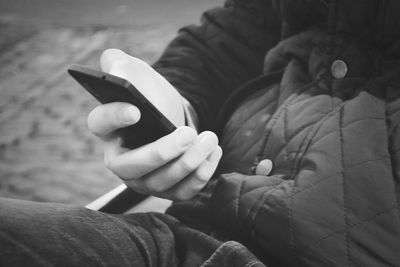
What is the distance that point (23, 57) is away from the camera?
172 cm

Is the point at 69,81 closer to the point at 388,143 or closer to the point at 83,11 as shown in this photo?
the point at 83,11

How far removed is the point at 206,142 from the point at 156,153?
58 mm

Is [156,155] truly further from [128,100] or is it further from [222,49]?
[222,49]

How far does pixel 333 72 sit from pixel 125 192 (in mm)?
384

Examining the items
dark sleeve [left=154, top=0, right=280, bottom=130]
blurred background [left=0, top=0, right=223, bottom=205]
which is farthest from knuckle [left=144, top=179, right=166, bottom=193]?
blurred background [left=0, top=0, right=223, bottom=205]

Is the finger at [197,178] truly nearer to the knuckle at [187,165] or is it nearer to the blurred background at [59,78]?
the knuckle at [187,165]

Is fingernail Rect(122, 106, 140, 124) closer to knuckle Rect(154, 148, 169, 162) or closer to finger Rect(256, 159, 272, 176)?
knuckle Rect(154, 148, 169, 162)

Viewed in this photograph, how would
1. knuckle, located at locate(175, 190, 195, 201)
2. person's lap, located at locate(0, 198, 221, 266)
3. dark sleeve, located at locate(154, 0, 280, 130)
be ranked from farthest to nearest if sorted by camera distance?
dark sleeve, located at locate(154, 0, 280, 130) → knuckle, located at locate(175, 190, 195, 201) → person's lap, located at locate(0, 198, 221, 266)

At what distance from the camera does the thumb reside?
0.50m

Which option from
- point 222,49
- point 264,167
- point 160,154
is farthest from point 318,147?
point 222,49

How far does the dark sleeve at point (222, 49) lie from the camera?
2.42 ft

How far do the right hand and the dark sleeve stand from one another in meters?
0.25

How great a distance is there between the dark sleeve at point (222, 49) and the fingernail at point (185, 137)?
0.29 m

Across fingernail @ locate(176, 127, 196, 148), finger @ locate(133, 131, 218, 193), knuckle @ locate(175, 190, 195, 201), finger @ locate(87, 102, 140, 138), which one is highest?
finger @ locate(87, 102, 140, 138)
